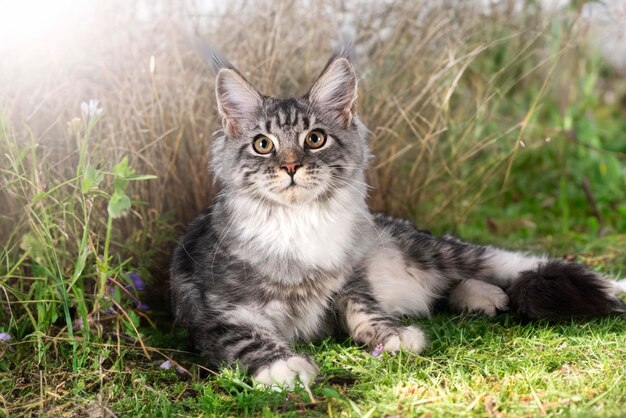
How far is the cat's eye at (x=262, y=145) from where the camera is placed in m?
2.96

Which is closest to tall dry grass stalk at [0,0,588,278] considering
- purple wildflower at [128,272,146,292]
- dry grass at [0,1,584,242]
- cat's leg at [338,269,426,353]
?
dry grass at [0,1,584,242]

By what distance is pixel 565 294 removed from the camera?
9.98 ft

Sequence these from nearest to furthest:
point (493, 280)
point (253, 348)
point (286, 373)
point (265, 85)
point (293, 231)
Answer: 1. point (286, 373)
2. point (253, 348)
3. point (293, 231)
4. point (493, 280)
5. point (265, 85)

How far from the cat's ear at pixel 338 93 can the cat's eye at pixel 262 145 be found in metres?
0.30

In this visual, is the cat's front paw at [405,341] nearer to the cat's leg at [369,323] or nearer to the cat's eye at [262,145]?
the cat's leg at [369,323]

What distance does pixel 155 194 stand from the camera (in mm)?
3824

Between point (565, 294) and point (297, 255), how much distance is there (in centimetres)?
116

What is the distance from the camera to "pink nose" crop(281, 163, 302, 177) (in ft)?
9.27

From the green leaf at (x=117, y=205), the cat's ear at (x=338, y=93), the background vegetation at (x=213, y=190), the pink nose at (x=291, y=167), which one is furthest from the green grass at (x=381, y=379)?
the cat's ear at (x=338, y=93)

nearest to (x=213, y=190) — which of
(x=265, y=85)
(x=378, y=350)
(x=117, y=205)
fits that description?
(x=265, y=85)

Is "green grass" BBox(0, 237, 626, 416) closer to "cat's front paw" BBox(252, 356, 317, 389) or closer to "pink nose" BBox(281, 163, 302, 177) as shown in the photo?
"cat's front paw" BBox(252, 356, 317, 389)

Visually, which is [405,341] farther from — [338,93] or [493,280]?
[338,93]

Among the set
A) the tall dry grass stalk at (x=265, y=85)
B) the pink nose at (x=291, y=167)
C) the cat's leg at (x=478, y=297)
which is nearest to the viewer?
the pink nose at (x=291, y=167)

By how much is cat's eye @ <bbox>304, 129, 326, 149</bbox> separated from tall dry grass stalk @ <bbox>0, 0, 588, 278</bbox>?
3.29ft
